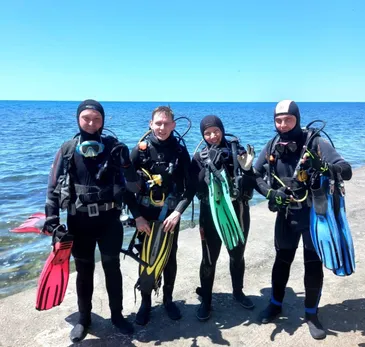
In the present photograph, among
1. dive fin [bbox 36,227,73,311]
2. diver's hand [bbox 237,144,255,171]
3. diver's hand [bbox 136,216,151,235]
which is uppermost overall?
diver's hand [bbox 237,144,255,171]

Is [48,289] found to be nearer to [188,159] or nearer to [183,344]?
[183,344]

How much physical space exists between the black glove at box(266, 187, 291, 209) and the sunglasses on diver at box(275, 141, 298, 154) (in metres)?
0.34

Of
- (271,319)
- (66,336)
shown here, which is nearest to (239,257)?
(271,319)

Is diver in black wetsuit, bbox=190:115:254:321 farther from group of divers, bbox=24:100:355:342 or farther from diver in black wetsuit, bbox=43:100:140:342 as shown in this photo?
diver in black wetsuit, bbox=43:100:140:342

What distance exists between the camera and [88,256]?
304 cm

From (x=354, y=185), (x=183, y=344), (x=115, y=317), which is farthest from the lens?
(x=354, y=185)

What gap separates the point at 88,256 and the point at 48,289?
43 centimetres

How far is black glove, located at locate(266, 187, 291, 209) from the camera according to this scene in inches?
119

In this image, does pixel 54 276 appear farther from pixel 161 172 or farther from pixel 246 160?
pixel 246 160

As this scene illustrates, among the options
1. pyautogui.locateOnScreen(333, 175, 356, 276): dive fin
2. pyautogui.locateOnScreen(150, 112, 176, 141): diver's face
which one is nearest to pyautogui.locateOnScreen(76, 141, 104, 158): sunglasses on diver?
pyautogui.locateOnScreen(150, 112, 176, 141): diver's face

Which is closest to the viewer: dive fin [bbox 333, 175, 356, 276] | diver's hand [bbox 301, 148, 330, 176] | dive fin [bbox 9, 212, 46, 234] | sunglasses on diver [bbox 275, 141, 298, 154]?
diver's hand [bbox 301, 148, 330, 176]

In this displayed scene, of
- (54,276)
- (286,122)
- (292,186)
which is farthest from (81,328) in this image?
(286,122)

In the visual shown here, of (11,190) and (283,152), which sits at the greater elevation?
(283,152)

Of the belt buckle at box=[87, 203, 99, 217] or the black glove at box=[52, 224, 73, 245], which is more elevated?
the belt buckle at box=[87, 203, 99, 217]
